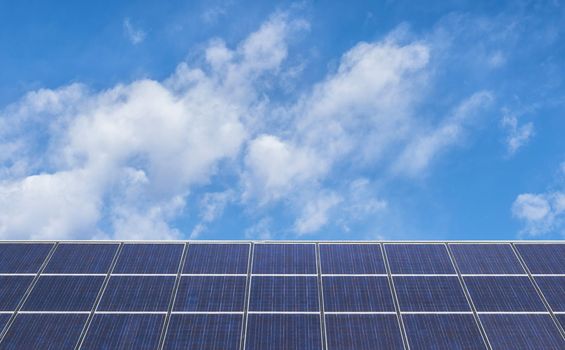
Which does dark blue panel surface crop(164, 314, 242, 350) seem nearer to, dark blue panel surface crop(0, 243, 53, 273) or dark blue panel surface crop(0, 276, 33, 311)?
dark blue panel surface crop(0, 276, 33, 311)

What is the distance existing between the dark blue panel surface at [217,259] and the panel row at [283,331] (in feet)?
10.3

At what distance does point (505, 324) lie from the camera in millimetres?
23109

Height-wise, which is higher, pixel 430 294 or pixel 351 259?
pixel 351 259

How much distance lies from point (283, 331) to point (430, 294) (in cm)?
724

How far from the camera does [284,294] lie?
2464cm

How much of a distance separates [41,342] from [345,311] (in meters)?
13.0

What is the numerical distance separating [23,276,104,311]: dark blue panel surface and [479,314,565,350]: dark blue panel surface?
58.1 feet

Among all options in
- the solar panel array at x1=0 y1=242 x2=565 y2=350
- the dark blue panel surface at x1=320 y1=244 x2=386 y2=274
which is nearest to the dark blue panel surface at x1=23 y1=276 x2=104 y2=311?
the solar panel array at x1=0 y1=242 x2=565 y2=350

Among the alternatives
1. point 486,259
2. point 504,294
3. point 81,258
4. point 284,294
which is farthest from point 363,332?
point 81,258

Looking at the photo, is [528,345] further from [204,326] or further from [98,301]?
[98,301]

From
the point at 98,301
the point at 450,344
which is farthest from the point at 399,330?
the point at 98,301

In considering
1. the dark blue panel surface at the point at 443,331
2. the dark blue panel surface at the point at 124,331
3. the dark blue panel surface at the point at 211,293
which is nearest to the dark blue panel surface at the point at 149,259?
the dark blue panel surface at the point at 211,293

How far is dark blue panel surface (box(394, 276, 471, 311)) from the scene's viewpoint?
24016 millimetres

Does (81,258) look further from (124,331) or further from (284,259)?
(284,259)
